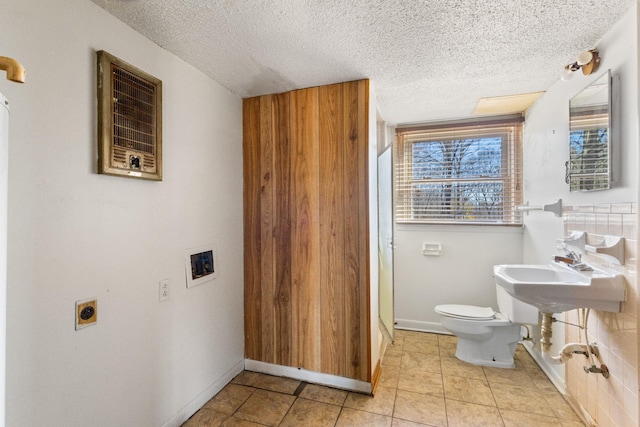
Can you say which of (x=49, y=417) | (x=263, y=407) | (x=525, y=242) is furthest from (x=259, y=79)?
(x=525, y=242)

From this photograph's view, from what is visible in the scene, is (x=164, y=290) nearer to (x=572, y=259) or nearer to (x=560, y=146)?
(x=572, y=259)

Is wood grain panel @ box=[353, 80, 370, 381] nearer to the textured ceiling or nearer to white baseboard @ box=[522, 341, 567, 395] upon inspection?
the textured ceiling

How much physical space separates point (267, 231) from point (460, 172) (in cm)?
205

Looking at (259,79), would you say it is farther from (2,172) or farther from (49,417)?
(49,417)

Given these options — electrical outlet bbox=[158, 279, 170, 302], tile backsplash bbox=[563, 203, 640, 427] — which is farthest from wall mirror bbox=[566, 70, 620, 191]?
electrical outlet bbox=[158, 279, 170, 302]

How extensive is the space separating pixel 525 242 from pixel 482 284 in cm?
56

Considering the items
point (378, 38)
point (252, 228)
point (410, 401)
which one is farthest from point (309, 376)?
point (378, 38)

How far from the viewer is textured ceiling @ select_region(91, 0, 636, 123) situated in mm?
1347

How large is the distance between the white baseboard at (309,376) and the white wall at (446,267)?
1.28 m

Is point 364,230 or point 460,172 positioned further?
point 460,172

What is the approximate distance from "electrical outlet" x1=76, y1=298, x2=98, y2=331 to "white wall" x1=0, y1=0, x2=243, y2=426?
0.03 metres

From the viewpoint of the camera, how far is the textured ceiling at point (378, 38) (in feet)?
4.42

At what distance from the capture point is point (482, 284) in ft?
9.60

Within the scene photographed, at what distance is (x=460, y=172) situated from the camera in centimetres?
299
